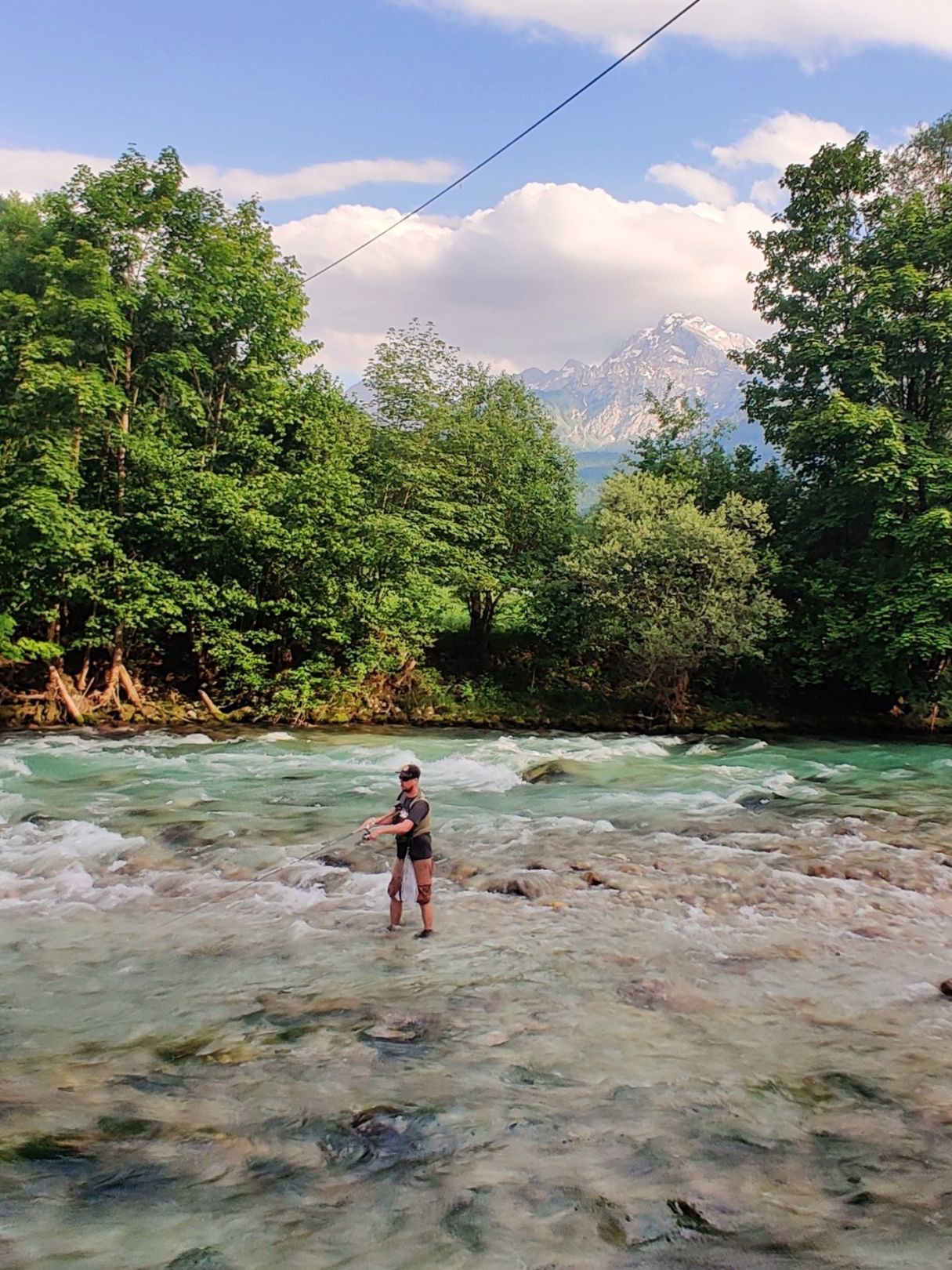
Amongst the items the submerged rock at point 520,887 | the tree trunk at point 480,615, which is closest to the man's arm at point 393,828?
the submerged rock at point 520,887

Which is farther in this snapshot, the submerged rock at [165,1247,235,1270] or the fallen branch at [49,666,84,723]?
the fallen branch at [49,666,84,723]

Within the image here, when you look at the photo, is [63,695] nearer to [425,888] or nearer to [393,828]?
[393,828]

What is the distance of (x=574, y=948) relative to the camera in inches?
355

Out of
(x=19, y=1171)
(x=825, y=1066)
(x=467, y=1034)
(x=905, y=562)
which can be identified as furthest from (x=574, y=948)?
(x=905, y=562)

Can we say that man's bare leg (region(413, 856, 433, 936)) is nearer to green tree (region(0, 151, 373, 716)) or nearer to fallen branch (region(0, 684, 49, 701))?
green tree (region(0, 151, 373, 716))

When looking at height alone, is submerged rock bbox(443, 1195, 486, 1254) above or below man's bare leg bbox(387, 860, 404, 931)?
below

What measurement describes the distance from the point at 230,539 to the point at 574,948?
1813 centimetres

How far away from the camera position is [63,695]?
2380cm

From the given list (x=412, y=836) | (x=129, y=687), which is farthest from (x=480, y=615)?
(x=412, y=836)

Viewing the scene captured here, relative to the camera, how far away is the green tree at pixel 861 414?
23406mm

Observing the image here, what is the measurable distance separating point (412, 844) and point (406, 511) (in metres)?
19.0

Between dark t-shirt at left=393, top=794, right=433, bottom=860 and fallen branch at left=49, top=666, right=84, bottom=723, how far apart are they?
1738 cm

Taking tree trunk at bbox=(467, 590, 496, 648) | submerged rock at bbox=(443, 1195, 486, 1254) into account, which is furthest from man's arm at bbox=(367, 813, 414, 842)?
tree trunk at bbox=(467, 590, 496, 648)

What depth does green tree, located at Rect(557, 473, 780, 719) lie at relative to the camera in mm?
24109
